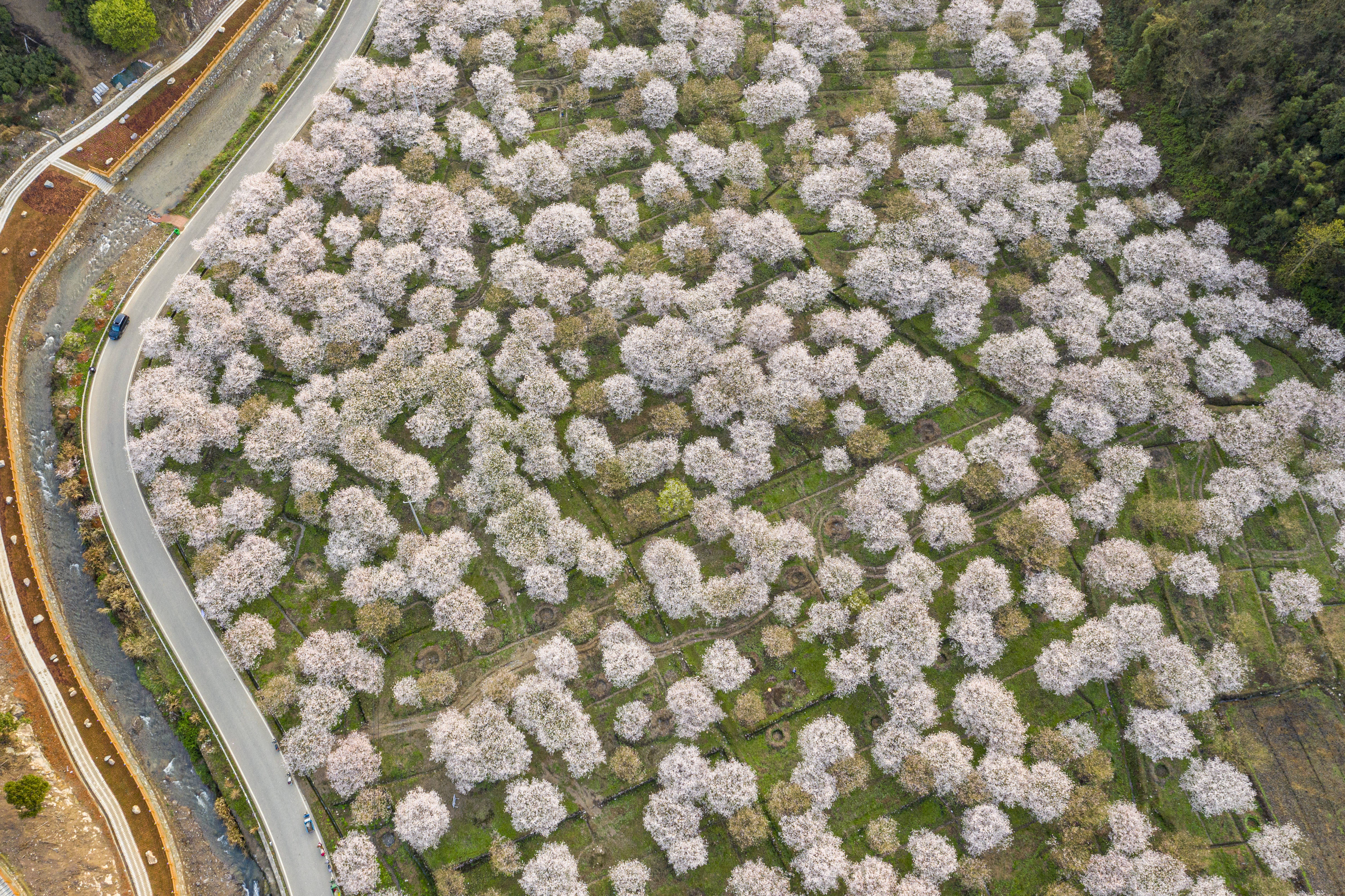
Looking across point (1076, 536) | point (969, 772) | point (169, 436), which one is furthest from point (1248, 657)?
point (169, 436)

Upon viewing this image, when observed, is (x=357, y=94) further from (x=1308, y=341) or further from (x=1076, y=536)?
(x=1308, y=341)

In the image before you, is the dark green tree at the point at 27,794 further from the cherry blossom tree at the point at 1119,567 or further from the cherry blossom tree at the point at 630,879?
the cherry blossom tree at the point at 1119,567

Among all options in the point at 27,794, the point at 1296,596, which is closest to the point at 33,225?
the point at 27,794

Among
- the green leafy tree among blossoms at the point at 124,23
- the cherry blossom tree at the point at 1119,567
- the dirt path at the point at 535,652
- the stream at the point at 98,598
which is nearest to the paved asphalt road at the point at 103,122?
the green leafy tree among blossoms at the point at 124,23

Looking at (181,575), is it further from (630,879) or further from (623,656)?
(630,879)

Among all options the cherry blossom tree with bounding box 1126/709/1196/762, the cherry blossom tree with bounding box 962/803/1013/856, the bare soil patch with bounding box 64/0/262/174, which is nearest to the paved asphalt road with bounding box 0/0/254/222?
the bare soil patch with bounding box 64/0/262/174
